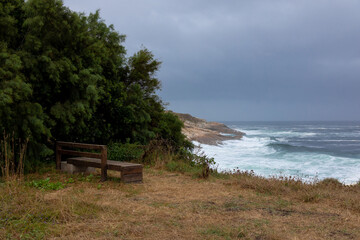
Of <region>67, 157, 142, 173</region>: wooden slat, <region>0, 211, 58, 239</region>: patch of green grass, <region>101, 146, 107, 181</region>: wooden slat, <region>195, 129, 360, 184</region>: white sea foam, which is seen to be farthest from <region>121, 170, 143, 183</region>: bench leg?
<region>195, 129, 360, 184</region>: white sea foam

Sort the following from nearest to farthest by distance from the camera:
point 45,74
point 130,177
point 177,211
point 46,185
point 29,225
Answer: point 29,225 < point 177,211 < point 46,185 < point 130,177 < point 45,74

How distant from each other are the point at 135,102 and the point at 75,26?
19.4 ft

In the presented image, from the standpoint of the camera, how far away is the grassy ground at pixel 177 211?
4.73 m

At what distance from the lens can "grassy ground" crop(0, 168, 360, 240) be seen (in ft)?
15.5

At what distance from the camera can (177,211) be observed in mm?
5984

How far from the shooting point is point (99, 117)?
45.2ft

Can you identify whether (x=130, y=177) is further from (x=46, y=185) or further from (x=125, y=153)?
(x=125, y=153)

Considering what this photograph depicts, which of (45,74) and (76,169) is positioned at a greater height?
(45,74)

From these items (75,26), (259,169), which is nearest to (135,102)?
(75,26)

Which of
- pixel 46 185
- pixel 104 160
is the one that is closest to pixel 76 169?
pixel 104 160

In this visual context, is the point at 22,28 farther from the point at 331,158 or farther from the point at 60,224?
the point at 331,158

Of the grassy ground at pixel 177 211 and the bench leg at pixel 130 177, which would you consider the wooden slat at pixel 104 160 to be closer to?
the grassy ground at pixel 177 211

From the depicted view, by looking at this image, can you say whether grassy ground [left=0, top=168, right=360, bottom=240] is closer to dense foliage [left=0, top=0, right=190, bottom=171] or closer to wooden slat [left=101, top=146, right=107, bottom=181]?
wooden slat [left=101, top=146, right=107, bottom=181]

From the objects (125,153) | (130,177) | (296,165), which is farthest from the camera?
(296,165)
